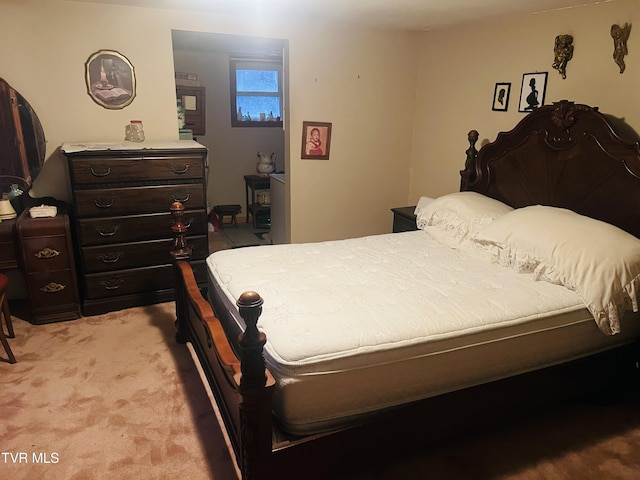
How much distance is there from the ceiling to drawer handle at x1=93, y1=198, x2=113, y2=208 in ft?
4.37

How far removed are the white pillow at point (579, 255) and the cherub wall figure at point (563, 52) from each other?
95 centimetres

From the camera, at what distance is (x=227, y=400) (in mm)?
1815

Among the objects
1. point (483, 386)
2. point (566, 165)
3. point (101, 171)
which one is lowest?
point (483, 386)

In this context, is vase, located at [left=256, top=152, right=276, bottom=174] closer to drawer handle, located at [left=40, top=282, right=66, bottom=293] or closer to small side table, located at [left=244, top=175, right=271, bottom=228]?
small side table, located at [left=244, top=175, right=271, bottom=228]

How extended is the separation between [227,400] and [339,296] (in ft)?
2.08

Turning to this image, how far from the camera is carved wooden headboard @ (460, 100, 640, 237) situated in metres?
2.45

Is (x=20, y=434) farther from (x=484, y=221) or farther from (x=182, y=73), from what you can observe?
(x=182, y=73)

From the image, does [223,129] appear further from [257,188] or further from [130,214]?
[130,214]

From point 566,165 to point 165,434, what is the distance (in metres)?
2.66

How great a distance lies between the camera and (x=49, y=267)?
9.84 ft

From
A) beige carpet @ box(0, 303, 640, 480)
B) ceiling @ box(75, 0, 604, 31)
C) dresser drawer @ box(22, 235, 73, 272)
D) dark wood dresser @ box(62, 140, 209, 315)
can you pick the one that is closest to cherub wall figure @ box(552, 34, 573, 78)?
ceiling @ box(75, 0, 604, 31)

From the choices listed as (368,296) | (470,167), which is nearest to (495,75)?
(470,167)

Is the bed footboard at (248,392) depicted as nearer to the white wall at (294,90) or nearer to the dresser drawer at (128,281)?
the dresser drawer at (128,281)

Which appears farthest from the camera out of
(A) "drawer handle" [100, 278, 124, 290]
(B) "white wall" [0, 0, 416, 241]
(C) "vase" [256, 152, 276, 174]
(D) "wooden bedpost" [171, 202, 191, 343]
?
(C) "vase" [256, 152, 276, 174]
